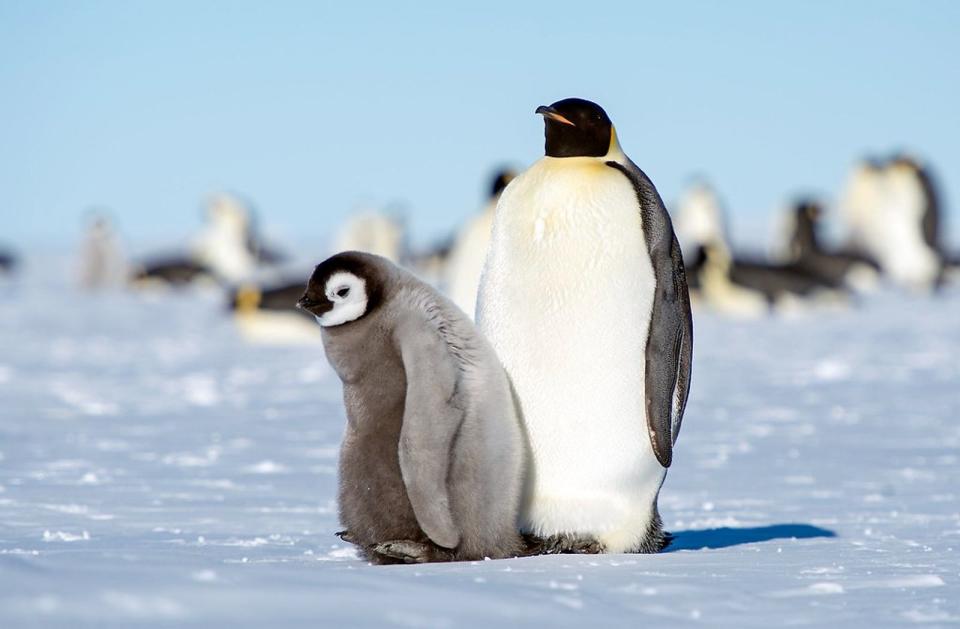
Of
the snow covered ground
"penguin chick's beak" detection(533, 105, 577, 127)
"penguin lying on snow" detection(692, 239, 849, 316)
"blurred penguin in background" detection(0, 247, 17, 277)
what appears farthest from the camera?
"blurred penguin in background" detection(0, 247, 17, 277)

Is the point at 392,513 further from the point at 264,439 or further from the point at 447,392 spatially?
the point at 264,439

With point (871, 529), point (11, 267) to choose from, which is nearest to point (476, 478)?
point (871, 529)

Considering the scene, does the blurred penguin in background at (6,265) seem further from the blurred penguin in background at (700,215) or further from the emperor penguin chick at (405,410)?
the emperor penguin chick at (405,410)

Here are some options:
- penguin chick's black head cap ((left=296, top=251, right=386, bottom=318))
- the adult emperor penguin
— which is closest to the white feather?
the adult emperor penguin

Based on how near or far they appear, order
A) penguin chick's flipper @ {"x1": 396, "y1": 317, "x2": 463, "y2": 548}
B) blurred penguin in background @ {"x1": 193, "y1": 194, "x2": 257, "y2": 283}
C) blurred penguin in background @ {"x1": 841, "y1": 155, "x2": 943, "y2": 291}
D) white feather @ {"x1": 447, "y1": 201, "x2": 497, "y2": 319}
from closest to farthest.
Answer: penguin chick's flipper @ {"x1": 396, "y1": 317, "x2": 463, "y2": 548} → white feather @ {"x1": 447, "y1": 201, "x2": 497, "y2": 319} → blurred penguin in background @ {"x1": 841, "y1": 155, "x2": 943, "y2": 291} → blurred penguin in background @ {"x1": 193, "y1": 194, "x2": 257, "y2": 283}

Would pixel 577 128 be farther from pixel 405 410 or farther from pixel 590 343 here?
pixel 405 410

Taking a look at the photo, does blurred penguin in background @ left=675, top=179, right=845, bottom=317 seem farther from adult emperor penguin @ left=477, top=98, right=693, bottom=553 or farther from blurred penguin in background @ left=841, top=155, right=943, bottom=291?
adult emperor penguin @ left=477, top=98, right=693, bottom=553

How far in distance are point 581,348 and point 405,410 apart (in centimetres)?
61

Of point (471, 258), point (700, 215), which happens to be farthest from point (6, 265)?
point (471, 258)

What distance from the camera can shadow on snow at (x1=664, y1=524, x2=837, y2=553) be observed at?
14.5ft

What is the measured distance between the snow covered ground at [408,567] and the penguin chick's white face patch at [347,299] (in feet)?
2.05

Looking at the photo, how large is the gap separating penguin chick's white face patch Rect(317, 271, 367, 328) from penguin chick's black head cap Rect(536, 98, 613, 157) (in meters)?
0.83

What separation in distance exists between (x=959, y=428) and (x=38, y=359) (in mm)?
8515

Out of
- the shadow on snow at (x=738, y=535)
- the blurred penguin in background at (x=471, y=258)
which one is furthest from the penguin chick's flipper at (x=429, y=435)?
the blurred penguin in background at (x=471, y=258)
